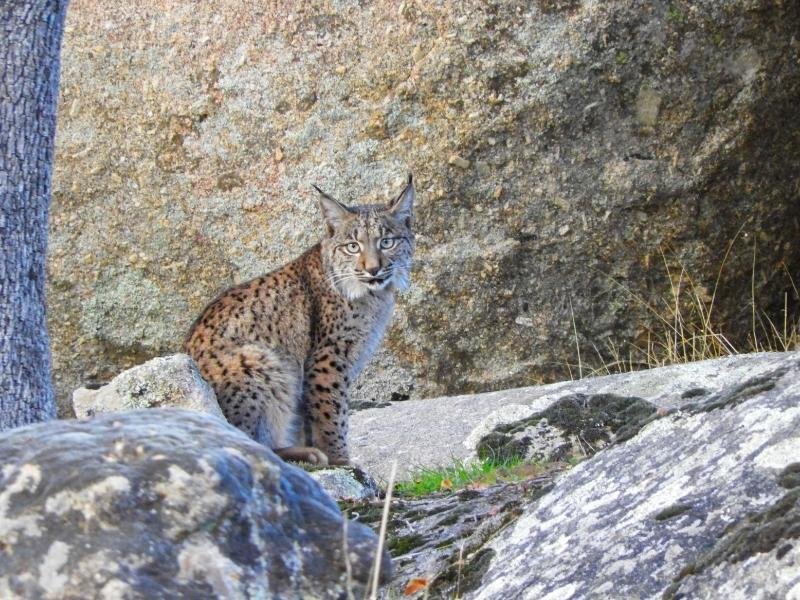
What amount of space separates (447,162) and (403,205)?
997 mm

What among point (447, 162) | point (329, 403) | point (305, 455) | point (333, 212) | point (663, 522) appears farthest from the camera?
point (447, 162)

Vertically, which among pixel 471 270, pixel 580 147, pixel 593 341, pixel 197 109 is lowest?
pixel 593 341

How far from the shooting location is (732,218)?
9.52 m

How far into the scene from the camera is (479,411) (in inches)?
323

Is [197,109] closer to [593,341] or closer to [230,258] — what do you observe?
[230,258]

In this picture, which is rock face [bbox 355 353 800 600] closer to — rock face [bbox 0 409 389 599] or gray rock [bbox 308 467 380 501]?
rock face [bbox 0 409 389 599]

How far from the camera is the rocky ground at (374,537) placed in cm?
268

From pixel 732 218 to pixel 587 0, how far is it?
1.93 meters

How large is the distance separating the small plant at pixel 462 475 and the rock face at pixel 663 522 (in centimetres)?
223

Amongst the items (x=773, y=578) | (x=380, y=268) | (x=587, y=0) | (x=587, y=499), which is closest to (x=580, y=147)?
(x=587, y=0)

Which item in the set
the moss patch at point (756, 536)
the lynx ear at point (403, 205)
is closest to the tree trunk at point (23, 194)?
the lynx ear at point (403, 205)

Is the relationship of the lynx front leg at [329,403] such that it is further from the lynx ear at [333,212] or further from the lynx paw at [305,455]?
the lynx ear at [333,212]

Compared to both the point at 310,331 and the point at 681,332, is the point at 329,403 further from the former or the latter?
the point at 681,332

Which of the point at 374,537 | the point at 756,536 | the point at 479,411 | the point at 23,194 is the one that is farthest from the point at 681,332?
the point at 756,536
